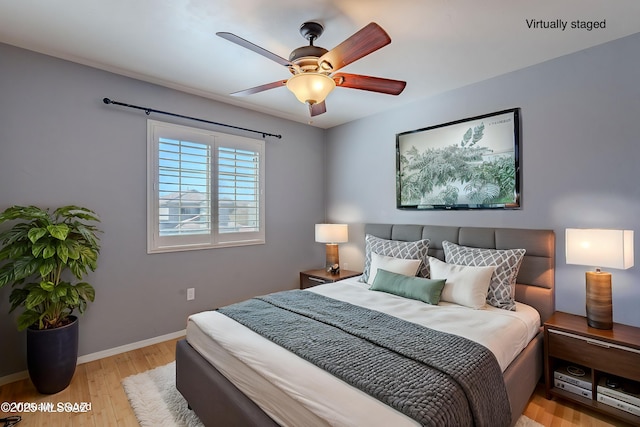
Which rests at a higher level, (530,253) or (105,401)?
(530,253)

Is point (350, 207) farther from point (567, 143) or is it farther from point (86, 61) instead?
point (86, 61)

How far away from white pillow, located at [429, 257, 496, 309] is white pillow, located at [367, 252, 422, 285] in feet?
0.99

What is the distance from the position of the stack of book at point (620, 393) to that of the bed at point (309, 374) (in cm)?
35

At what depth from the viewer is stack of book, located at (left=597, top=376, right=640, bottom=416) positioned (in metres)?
1.91

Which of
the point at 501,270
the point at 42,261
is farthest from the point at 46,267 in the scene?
the point at 501,270

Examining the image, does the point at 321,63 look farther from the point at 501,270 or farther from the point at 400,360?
the point at 501,270

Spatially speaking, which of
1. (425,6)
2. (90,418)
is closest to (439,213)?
(425,6)

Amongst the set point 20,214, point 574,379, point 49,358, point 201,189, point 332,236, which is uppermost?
point 201,189

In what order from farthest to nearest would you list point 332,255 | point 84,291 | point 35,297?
point 332,255, point 84,291, point 35,297

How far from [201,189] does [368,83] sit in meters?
2.20

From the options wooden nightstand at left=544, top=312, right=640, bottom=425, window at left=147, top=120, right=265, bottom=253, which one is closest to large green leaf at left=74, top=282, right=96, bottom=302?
window at left=147, top=120, right=265, bottom=253

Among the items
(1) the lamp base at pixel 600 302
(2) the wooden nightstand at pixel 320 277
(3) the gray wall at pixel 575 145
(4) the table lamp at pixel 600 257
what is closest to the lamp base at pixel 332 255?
(2) the wooden nightstand at pixel 320 277

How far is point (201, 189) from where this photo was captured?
11.1 feet

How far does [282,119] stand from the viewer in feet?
13.6
